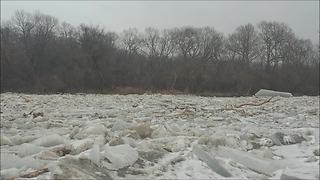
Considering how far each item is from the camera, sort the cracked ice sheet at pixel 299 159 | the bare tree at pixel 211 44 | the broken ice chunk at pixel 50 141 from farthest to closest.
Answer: the bare tree at pixel 211 44 → the broken ice chunk at pixel 50 141 → the cracked ice sheet at pixel 299 159

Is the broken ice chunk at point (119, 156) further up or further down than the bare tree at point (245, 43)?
further down

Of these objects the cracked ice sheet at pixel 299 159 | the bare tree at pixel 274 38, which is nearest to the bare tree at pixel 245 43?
the bare tree at pixel 274 38

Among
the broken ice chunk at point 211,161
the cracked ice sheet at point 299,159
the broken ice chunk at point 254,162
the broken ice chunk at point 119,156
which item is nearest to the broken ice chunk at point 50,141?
the broken ice chunk at point 119,156

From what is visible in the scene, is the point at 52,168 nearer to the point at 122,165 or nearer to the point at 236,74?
the point at 122,165

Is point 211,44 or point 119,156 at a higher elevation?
point 211,44

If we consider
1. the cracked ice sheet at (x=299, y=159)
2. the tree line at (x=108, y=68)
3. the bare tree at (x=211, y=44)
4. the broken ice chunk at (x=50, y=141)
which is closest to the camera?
the cracked ice sheet at (x=299, y=159)

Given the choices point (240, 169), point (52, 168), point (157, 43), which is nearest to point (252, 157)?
point (240, 169)

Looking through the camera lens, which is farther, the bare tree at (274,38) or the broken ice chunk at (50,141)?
the bare tree at (274,38)

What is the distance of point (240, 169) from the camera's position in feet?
15.2

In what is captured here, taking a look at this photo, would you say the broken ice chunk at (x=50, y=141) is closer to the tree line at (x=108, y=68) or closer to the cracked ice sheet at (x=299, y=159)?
the cracked ice sheet at (x=299, y=159)

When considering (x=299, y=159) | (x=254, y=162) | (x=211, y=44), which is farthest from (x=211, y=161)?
(x=211, y=44)

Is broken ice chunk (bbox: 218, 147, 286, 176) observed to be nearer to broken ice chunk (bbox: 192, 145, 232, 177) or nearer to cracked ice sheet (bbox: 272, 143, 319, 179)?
cracked ice sheet (bbox: 272, 143, 319, 179)

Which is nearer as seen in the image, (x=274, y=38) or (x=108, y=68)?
(x=108, y=68)

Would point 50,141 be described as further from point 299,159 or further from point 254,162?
point 299,159
